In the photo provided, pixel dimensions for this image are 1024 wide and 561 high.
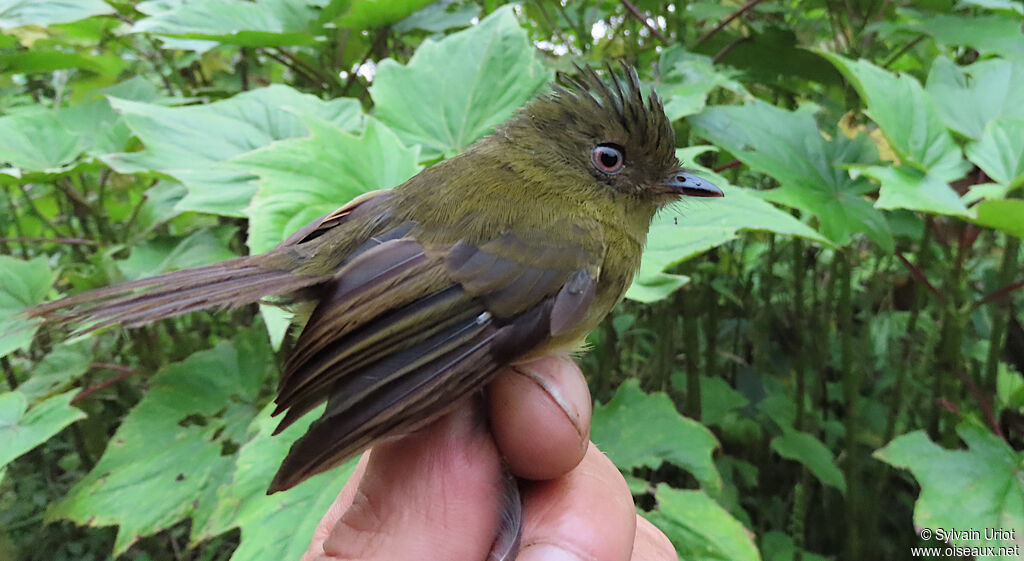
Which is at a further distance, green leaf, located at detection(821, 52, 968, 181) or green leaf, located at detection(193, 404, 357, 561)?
green leaf, located at detection(821, 52, 968, 181)

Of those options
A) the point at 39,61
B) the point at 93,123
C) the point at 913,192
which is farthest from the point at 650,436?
the point at 39,61

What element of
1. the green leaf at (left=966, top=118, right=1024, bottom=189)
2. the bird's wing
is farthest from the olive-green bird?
the green leaf at (left=966, top=118, right=1024, bottom=189)

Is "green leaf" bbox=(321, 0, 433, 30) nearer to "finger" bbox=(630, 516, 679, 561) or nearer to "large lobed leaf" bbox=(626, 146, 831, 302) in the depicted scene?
"large lobed leaf" bbox=(626, 146, 831, 302)

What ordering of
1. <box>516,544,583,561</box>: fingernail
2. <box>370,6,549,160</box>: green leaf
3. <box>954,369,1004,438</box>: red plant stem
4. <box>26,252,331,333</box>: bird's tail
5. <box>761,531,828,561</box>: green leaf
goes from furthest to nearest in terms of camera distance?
<box>761,531,828,561</box>: green leaf, <box>370,6,549,160</box>: green leaf, <box>954,369,1004,438</box>: red plant stem, <box>516,544,583,561</box>: fingernail, <box>26,252,331,333</box>: bird's tail

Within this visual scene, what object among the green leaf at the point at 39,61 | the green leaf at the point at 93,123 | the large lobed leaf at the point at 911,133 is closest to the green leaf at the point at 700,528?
the large lobed leaf at the point at 911,133

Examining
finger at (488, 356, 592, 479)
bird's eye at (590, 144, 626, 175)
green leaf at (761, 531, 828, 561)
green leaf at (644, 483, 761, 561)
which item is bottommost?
green leaf at (761, 531, 828, 561)

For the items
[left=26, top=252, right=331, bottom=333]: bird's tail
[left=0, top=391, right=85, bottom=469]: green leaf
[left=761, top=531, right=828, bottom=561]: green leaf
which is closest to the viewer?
[left=26, top=252, right=331, bottom=333]: bird's tail

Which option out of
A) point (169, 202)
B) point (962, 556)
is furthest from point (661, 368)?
point (169, 202)

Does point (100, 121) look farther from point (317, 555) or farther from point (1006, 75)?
point (1006, 75)
